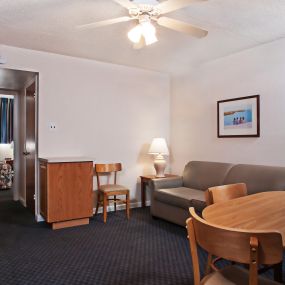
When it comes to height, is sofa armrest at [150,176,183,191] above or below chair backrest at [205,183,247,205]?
below

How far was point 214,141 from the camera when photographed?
4.14 metres

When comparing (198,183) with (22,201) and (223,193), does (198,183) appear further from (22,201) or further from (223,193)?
(22,201)

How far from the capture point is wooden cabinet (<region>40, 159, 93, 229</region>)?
3424 millimetres

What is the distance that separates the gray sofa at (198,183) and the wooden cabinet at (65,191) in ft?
3.11

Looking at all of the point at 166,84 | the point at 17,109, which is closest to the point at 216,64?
the point at 166,84

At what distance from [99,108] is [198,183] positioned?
1.91 meters

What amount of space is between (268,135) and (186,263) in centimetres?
190

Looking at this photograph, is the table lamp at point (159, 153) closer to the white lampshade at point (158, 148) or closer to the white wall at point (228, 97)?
the white lampshade at point (158, 148)

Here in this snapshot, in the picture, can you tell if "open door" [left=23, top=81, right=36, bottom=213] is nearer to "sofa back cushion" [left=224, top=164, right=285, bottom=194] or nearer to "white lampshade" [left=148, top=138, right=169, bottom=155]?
"white lampshade" [left=148, top=138, right=169, bottom=155]

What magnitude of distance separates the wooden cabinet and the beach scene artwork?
2.05m

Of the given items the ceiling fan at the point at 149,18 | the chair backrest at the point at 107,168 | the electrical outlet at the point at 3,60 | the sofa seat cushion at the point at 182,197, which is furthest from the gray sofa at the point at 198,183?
the electrical outlet at the point at 3,60

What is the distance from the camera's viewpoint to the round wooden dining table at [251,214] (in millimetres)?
1366

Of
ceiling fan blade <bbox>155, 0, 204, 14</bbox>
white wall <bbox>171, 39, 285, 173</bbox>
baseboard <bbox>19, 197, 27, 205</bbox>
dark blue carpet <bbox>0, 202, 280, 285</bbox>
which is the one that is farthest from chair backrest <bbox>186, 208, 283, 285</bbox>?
baseboard <bbox>19, 197, 27, 205</bbox>

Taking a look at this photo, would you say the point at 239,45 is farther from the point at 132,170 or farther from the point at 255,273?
the point at 255,273
